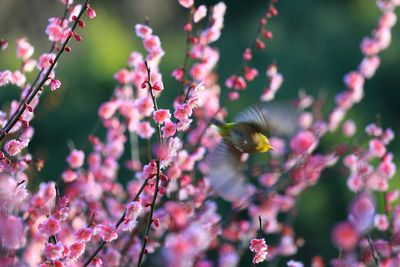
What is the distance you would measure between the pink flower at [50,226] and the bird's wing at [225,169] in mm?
960

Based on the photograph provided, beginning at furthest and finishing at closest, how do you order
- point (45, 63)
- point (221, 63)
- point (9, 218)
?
point (221, 63) → point (45, 63) → point (9, 218)

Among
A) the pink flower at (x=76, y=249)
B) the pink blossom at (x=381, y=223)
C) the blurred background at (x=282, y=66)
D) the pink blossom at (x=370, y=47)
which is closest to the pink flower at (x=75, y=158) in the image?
the pink flower at (x=76, y=249)

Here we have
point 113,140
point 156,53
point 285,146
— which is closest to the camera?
point 156,53

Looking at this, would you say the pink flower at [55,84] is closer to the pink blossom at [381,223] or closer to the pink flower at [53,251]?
the pink flower at [53,251]

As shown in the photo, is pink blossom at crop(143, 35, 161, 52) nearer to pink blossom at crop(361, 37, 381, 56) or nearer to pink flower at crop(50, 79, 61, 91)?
pink flower at crop(50, 79, 61, 91)

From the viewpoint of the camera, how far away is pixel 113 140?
3389mm

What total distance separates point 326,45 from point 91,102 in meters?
2.61

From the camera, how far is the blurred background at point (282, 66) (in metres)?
5.74

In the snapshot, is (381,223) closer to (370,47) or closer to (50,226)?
(370,47)

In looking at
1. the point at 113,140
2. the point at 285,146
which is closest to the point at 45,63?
the point at 113,140

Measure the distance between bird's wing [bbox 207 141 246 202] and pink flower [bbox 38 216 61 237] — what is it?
96 cm

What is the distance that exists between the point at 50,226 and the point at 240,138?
1126 mm

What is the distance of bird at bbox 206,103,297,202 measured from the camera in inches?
104

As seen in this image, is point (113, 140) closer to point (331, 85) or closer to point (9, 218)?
point (9, 218)
